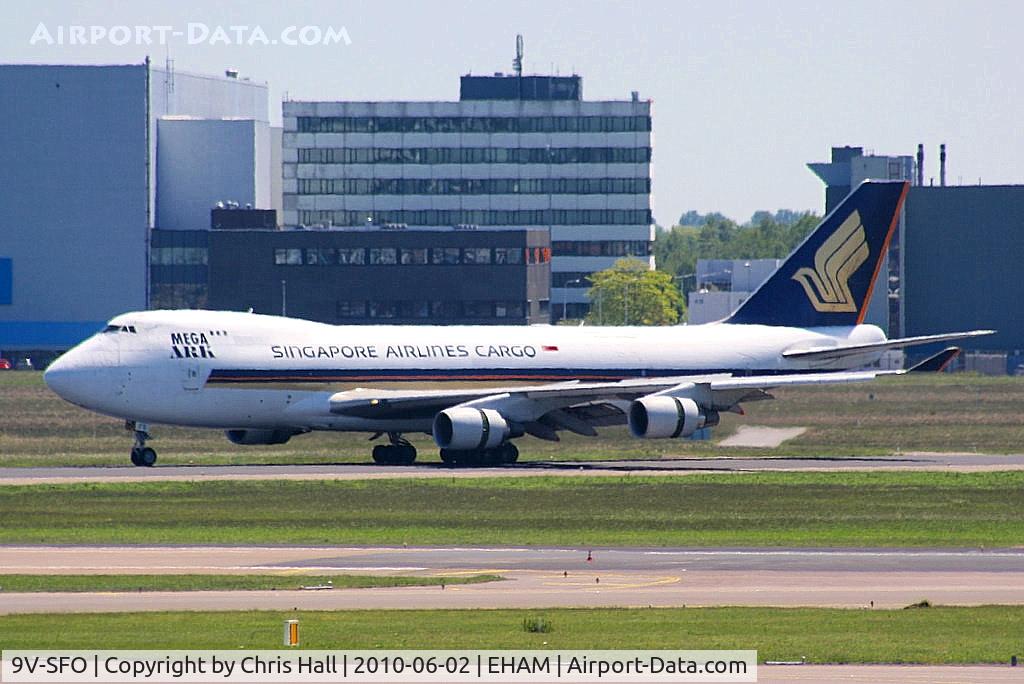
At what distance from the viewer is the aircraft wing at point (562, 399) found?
68750 mm

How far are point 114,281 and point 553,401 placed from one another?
10136cm

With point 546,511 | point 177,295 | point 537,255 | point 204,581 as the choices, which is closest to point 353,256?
point 537,255

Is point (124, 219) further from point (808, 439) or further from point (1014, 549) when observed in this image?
point (1014, 549)

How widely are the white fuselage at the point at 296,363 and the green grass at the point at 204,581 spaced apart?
2990 cm

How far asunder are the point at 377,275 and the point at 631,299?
1798 inches

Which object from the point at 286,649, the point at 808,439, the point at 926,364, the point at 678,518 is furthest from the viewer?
the point at 808,439

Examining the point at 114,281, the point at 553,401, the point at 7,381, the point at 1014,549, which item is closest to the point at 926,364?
the point at 553,401

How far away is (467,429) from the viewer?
6756 cm

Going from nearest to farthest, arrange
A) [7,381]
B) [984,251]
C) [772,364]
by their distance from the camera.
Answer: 1. [772,364]
2. [7,381]
3. [984,251]

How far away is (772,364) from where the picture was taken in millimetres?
75625

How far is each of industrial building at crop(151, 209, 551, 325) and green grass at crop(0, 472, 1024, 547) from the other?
8226cm

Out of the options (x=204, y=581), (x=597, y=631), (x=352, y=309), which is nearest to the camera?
(x=597, y=631)

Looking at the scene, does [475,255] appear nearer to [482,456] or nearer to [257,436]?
[257,436]
